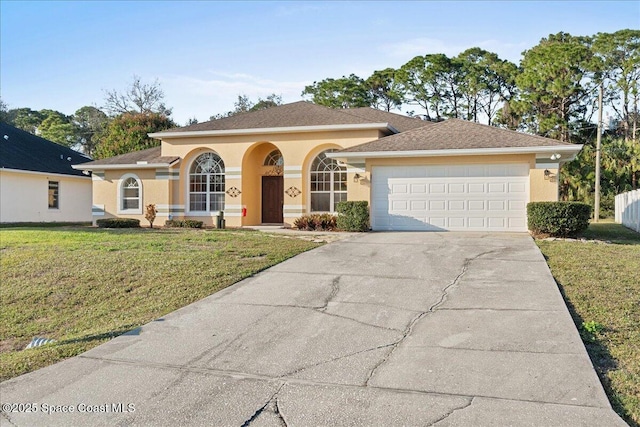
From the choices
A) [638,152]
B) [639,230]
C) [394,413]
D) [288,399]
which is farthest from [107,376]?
[638,152]

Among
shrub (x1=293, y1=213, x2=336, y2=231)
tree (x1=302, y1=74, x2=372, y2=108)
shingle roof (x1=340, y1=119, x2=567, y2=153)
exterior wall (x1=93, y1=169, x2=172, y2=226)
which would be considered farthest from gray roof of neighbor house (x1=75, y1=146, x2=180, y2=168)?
tree (x1=302, y1=74, x2=372, y2=108)

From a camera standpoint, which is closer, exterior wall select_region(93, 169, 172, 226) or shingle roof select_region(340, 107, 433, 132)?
exterior wall select_region(93, 169, 172, 226)

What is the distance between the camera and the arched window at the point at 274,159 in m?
22.2

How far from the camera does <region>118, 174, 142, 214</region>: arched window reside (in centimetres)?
2262

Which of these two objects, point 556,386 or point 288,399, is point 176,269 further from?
point 556,386

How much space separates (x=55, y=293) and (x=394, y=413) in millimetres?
7837

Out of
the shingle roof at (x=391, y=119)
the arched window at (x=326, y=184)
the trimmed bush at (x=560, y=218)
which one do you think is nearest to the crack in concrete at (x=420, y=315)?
the trimmed bush at (x=560, y=218)

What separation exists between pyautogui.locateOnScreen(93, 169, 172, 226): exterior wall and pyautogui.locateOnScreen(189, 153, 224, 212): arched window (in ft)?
3.30

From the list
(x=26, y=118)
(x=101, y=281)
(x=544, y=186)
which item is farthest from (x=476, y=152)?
(x=26, y=118)

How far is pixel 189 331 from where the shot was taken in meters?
7.01

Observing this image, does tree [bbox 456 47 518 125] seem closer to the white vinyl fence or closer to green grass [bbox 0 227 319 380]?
the white vinyl fence

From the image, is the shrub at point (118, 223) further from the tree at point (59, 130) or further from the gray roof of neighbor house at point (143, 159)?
the tree at point (59, 130)

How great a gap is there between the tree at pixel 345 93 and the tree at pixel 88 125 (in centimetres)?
2191

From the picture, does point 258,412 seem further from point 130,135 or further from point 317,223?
point 130,135
